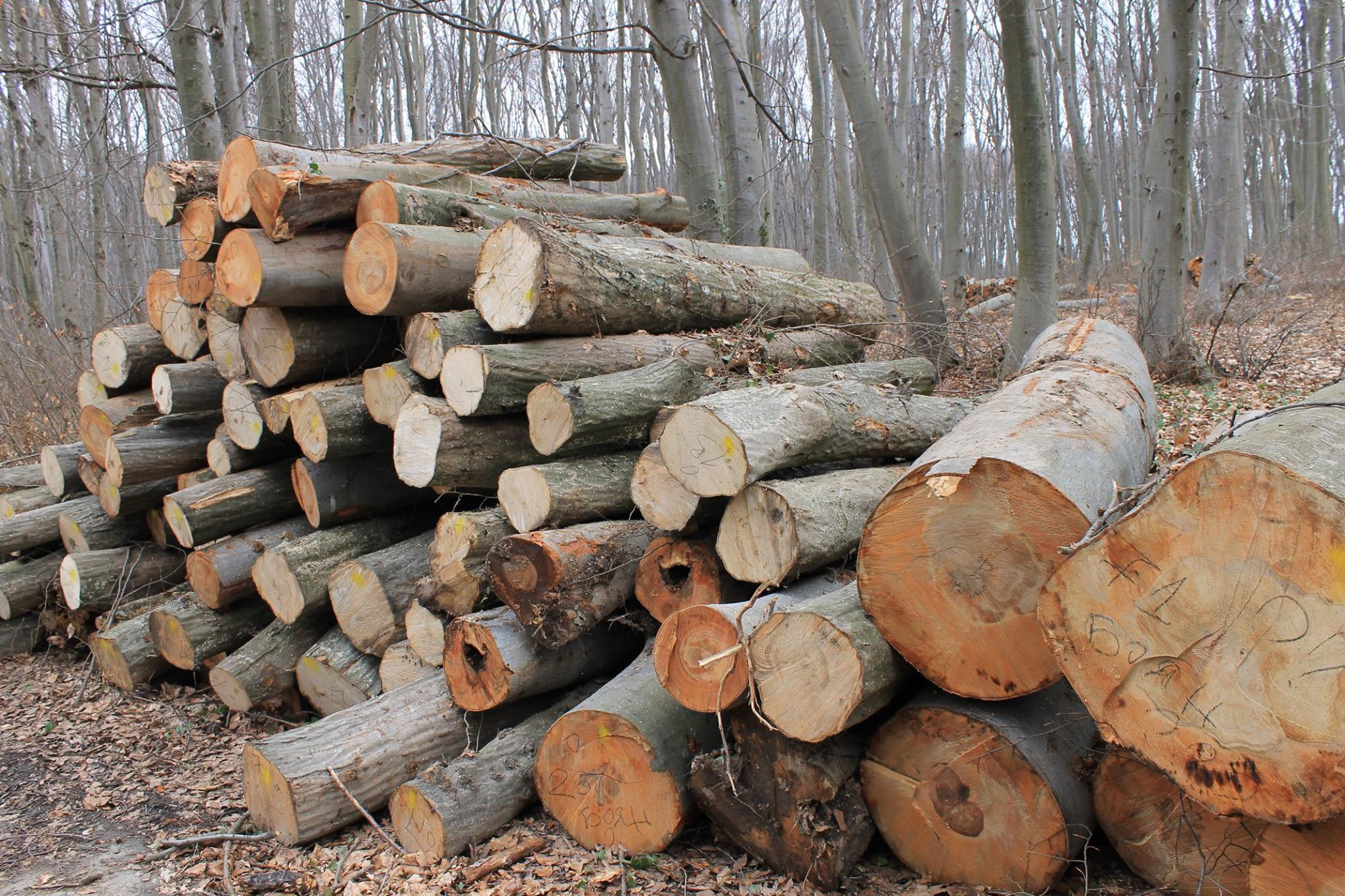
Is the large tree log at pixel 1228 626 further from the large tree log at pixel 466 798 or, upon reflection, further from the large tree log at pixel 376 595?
the large tree log at pixel 376 595

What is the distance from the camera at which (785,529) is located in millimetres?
3070

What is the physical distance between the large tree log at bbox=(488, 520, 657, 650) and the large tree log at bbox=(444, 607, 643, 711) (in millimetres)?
76

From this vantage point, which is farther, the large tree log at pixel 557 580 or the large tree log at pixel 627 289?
the large tree log at pixel 627 289

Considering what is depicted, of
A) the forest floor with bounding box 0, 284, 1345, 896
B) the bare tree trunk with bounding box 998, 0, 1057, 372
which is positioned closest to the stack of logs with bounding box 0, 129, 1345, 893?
the forest floor with bounding box 0, 284, 1345, 896

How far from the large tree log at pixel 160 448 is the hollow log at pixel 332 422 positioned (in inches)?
49.0

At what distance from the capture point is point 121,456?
5.00 m

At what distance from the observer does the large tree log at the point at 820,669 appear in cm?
258

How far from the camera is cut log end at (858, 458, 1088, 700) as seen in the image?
236cm

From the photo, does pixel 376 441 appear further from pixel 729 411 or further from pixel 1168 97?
pixel 1168 97

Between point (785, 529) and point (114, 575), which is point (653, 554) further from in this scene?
point (114, 575)

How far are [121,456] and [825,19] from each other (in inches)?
254

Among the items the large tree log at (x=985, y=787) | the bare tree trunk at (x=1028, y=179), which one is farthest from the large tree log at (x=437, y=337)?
the bare tree trunk at (x=1028, y=179)

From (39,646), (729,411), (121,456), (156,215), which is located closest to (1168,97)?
(729,411)

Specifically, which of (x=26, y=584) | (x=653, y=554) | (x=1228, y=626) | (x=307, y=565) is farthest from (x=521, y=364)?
(x=26, y=584)
